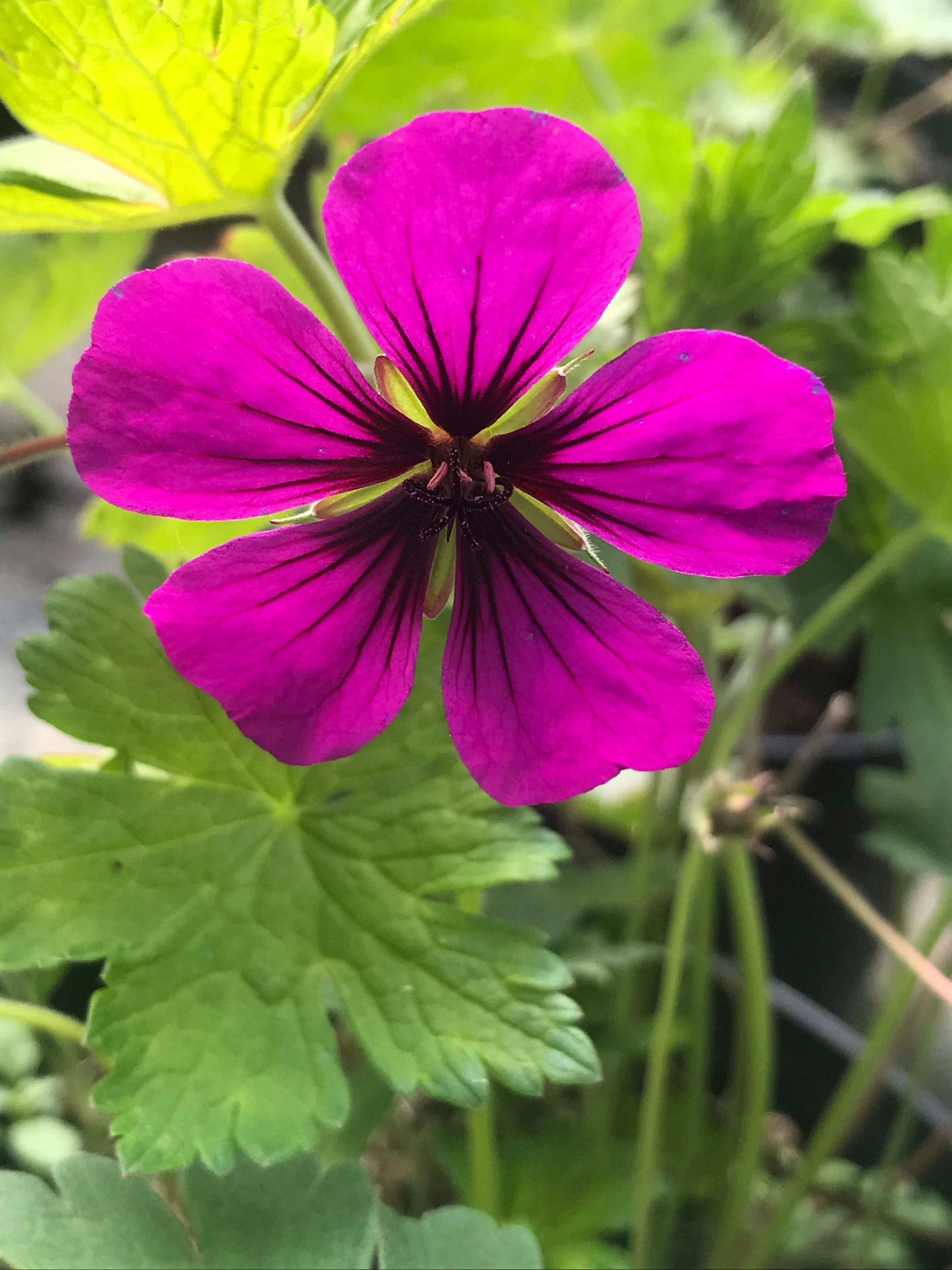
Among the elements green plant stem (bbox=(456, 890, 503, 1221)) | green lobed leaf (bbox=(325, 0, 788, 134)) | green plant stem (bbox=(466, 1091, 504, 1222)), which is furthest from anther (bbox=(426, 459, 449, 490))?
green lobed leaf (bbox=(325, 0, 788, 134))

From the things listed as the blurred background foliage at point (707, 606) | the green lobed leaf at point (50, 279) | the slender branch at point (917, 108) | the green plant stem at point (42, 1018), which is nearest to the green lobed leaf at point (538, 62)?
the blurred background foliage at point (707, 606)

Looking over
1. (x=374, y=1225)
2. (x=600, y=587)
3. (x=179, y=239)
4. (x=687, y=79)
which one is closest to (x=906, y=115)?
(x=687, y=79)

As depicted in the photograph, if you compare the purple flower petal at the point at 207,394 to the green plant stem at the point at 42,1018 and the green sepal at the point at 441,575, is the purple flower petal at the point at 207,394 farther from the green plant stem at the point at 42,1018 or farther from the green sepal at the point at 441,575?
the green plant stem at the point at 42,1018

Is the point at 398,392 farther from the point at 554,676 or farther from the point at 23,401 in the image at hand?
the point at 23,401

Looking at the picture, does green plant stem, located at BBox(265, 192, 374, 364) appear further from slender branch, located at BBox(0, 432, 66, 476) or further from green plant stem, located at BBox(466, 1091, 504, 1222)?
green plant stem, located at BBox(466, 1091, 504, 1222)

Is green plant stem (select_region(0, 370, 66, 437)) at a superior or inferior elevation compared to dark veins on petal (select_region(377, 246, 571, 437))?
inferior
